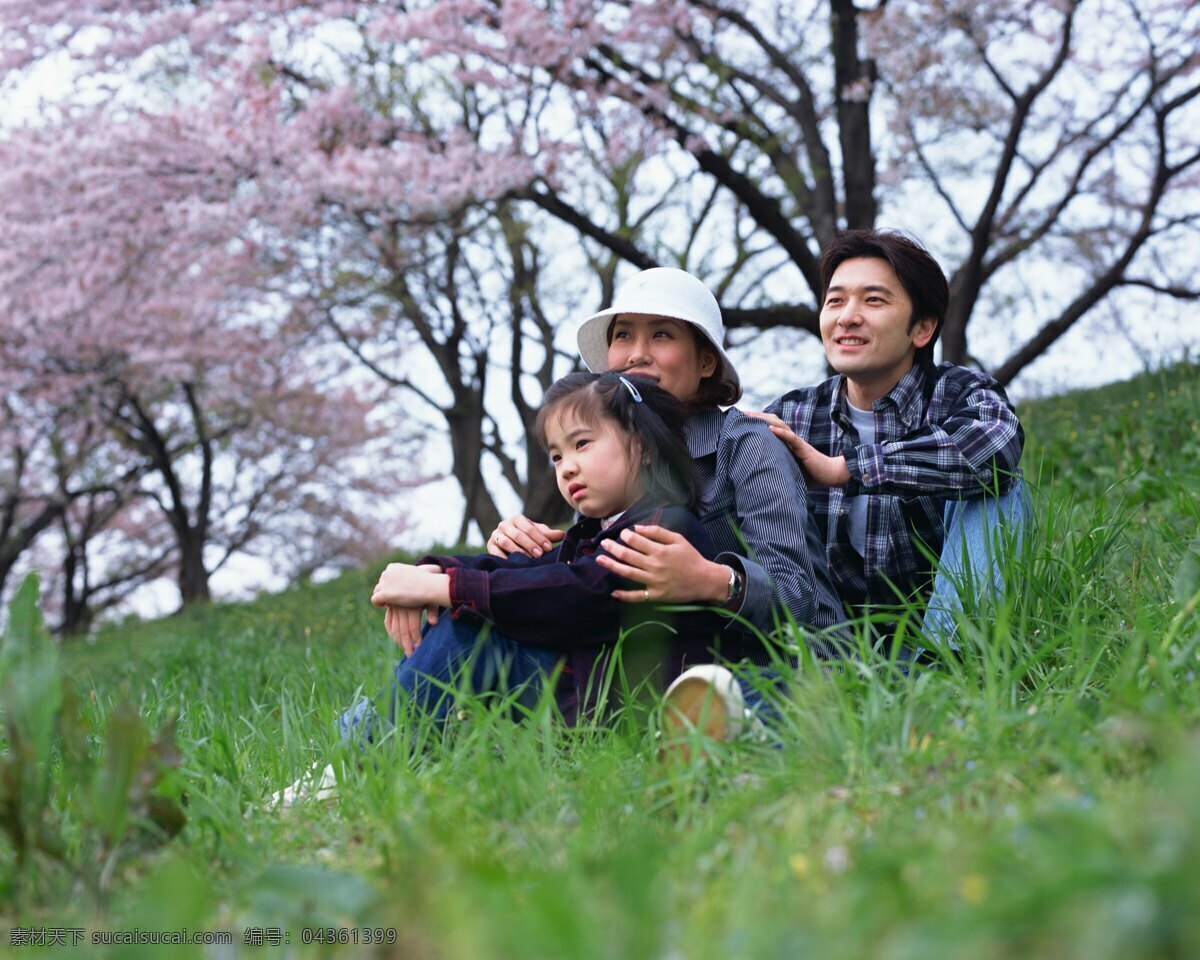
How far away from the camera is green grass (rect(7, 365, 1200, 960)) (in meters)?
0.84

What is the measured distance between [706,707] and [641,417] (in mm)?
828

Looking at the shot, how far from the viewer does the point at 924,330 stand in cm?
267

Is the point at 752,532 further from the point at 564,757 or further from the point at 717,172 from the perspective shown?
the point at 717,172

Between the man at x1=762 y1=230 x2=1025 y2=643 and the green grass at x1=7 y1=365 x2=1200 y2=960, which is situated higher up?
the man at x1=762 y1=230 x2=1025 y2=643

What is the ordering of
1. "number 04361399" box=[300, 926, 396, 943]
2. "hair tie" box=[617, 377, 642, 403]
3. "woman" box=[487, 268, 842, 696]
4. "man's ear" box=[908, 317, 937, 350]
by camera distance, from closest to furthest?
"number 04361399" box=[300, 926, 396, 943], "woman" box=[487, 268, 842, 696], "hair tie" box=[617, 377, 642, 403], "man's ear" box=[908, 317, 937, 350]

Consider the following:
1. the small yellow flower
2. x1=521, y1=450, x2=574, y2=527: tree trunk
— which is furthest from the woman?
x1=521, y1=450, x2=574, y2=527: tree trunk

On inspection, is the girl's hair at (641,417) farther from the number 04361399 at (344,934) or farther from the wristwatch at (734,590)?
the number 04361399 at (344,934)

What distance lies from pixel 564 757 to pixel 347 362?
13045 mm

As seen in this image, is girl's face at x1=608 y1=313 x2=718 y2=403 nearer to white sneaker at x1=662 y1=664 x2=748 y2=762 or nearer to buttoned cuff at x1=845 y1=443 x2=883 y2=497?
buttoned cuff at x1=845 y1=443 x2=883 y2=497

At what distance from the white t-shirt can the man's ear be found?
209 mm

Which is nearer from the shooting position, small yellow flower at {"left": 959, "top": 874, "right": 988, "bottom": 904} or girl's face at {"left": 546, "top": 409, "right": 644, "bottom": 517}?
small yellow flower at {"left": 959, "top": 874, "right": 988, "bottom": 904}

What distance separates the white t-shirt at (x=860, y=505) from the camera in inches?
101

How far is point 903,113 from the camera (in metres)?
9.41

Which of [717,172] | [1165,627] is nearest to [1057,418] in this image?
[717,172]
